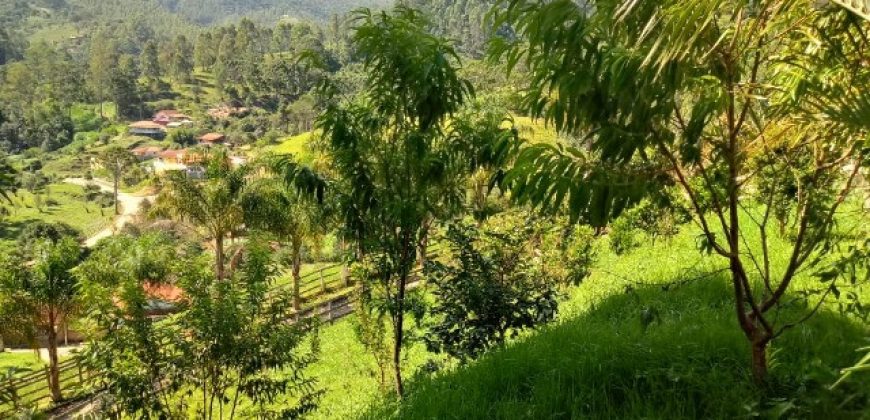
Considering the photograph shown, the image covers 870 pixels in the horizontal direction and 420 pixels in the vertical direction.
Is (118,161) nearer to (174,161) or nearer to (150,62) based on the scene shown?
(174,161)

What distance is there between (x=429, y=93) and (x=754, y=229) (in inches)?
236

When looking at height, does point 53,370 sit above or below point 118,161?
above

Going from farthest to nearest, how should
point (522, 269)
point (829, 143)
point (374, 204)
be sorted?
point (522, 269)
point (374, 204)
point (829, 143)

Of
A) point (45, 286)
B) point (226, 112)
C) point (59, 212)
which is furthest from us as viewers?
point (226, 112)

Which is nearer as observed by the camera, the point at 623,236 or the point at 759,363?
the point at 759,363

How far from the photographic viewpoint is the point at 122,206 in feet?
189

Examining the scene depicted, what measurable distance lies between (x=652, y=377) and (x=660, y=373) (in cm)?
6

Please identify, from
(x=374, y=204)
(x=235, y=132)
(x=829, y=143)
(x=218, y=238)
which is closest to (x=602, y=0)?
(x=829, y=143)

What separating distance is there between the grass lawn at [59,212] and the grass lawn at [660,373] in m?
53.3

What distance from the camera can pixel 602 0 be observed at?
7.40ft

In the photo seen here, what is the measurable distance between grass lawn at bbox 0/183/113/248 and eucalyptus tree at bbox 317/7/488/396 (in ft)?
171

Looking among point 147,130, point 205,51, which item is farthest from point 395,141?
point 205,51

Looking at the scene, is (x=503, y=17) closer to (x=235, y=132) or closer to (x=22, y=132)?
(x=235, y=132)

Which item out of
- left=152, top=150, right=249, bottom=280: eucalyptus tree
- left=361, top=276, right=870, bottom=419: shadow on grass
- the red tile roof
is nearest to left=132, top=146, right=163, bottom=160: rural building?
the red tile roof
